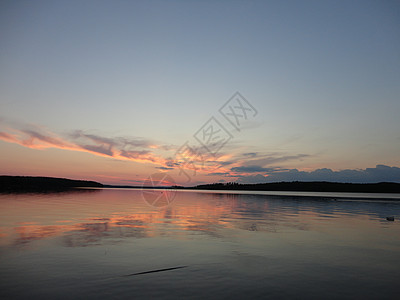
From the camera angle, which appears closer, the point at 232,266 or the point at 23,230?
the point at 232,266

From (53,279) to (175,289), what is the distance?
5290mm

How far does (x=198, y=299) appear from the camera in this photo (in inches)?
388

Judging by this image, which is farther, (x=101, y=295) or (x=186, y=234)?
(x=186, y=234)

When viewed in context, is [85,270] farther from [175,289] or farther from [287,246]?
[287,246]

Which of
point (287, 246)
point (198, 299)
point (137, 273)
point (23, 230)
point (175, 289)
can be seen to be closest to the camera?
point (198, 299)

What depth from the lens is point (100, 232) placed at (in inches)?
883

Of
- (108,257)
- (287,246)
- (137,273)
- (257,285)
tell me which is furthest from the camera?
(287,246)

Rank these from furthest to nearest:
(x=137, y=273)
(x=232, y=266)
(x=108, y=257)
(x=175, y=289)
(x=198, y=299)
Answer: (x=108, y=257), (x=232, y=266), (x=137, y=273), (x=175, y=289), (x=198, y=299)

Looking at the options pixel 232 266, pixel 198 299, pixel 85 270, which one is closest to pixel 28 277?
pixel 85 270

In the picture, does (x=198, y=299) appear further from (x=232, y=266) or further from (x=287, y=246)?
(x=287, y=246)

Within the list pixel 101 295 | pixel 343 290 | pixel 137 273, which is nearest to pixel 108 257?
pixel 137 273

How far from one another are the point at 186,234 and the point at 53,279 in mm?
12536

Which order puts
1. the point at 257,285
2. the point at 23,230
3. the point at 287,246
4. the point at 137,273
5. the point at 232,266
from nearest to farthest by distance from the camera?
the point at 257,285, the point at 137,273, the point at 232,266, the point at 287,246, the point at 23,230

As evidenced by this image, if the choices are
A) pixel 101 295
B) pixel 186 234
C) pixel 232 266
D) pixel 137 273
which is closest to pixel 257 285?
pixel 232 266
